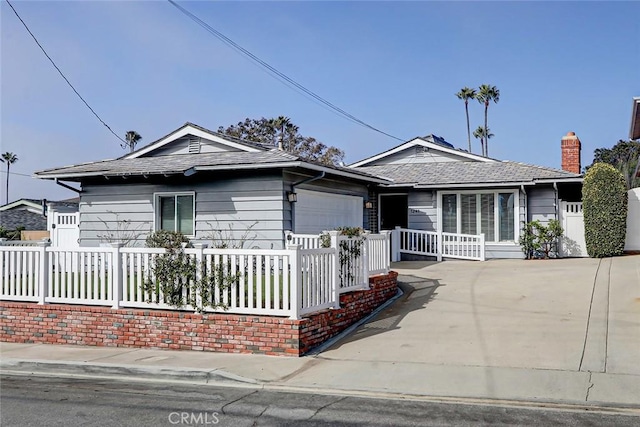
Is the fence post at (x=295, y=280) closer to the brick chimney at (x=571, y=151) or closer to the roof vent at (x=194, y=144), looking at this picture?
the roof vent at (x=194, y=144)

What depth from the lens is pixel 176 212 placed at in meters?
15.0

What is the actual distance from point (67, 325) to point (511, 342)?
7378 millimetres

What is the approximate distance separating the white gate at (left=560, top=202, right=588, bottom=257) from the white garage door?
6436mm

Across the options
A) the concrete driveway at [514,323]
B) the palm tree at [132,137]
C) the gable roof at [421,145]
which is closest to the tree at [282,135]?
the palm tree at [132,137]

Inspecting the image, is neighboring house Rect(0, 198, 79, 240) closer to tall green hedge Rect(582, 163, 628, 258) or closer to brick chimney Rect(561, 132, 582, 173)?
brick chimney Rect(561, 132, 582, 173)

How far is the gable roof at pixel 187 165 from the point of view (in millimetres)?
13352

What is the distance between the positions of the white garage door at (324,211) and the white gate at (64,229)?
8190mm

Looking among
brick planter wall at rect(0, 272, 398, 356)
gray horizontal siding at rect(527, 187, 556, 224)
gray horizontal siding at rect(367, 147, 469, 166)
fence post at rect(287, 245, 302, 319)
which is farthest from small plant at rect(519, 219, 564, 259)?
fence post at rect(287, 245, 302, 319)

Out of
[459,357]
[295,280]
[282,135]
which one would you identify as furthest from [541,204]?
[282,135]

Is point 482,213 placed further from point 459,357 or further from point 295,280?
point 295,280

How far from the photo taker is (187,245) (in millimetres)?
10102

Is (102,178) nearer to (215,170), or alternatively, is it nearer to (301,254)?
(215,170)

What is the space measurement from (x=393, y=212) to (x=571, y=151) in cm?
669

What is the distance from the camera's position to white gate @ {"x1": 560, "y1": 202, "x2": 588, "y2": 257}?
18297 mm
